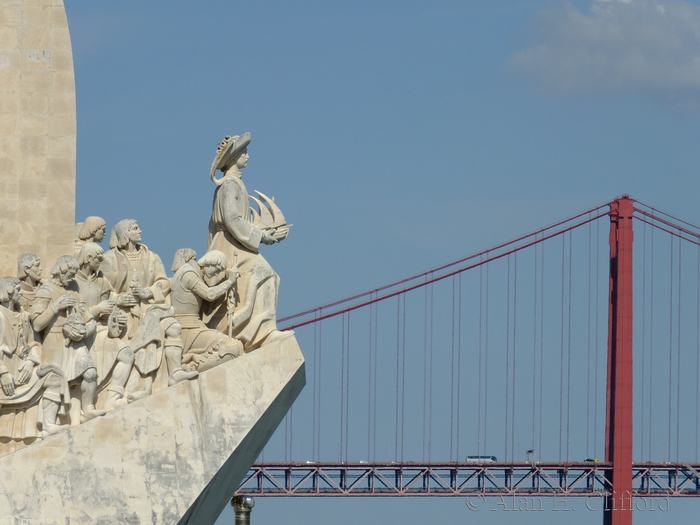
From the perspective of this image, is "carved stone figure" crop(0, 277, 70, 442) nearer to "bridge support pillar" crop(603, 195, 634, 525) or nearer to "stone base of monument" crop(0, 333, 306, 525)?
"stone base of monument" crop(0, 333, 306, 525)

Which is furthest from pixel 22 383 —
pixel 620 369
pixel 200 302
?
pixel 620 369

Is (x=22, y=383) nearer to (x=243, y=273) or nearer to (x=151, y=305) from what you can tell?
(x=151, y=305)

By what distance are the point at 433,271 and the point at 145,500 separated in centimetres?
2320

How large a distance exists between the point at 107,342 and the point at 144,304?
0.54 metres

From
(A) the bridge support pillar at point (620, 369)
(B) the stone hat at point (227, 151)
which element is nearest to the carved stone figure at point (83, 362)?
(B) the stone hat at point (227, 151)

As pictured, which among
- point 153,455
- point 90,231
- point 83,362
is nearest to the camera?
point 83,362

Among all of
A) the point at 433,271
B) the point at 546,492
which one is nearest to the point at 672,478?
the point at 546,492

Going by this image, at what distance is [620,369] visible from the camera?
4072cm

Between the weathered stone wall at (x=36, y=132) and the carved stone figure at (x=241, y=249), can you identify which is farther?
the carved stone figure at (x=241, y=249)

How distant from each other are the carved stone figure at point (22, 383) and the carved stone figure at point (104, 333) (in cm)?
43

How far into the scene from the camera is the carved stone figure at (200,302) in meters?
15.6

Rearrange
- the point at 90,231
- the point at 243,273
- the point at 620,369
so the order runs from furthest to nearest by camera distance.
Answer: the point at 620,369 < the point at 243,273 < the point at 90,231

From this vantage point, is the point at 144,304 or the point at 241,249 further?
the point at 241,249

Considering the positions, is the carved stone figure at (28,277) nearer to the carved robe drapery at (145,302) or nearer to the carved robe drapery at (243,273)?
the carved robe drapery at (145,302)
